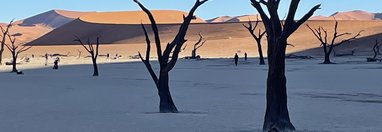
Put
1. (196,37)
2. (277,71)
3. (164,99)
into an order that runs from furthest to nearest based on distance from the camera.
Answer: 1. (196,37)
2. (164,99)
3. (277,71)

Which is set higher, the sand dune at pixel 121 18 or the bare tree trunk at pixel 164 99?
the sand dune at pixel 121 18

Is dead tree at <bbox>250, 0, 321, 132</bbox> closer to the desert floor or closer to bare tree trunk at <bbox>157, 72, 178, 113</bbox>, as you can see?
the desert floor

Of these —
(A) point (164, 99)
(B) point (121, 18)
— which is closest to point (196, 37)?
(B) point (121, 18)

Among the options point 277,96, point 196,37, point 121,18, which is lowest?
point 277,96

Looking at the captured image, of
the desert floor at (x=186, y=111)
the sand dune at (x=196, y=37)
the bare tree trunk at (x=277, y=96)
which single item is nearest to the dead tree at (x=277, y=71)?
the bare tree trunk at (x=277, y=96)

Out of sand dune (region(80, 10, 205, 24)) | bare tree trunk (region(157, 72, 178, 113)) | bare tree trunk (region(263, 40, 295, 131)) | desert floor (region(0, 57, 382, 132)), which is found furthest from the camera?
sand dune (region(80, 10, 205, 24))

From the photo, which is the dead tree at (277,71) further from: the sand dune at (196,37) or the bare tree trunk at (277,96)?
the sand dune at (196,37)

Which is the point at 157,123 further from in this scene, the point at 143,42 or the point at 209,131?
the point at 143,42

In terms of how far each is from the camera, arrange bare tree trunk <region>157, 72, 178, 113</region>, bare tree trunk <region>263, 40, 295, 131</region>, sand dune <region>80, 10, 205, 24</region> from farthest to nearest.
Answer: sand dune <region>80, 10, 205, 24</region> < bare tree trunk <region>157, 72, 178, 113</region> < bare tree trunk <region>263, 40, 295, 131</region>

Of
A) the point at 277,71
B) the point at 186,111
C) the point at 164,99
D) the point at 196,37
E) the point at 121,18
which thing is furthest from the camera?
the point at 121,18

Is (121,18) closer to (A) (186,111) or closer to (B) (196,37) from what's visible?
(B) (196,37)

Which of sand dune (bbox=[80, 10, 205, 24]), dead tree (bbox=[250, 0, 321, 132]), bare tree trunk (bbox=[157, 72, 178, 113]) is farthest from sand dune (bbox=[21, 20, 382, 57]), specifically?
dead tree (bbox=[250, 0, 321, 132])

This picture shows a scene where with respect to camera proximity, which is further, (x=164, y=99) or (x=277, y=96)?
(x=164, y=99)

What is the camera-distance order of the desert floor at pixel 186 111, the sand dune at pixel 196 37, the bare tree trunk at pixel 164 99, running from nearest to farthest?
1. the desert floor at pixel 186 111
2. the bare tree trunk at pixel 164 99
3. the sand dune at pixel 196 37
